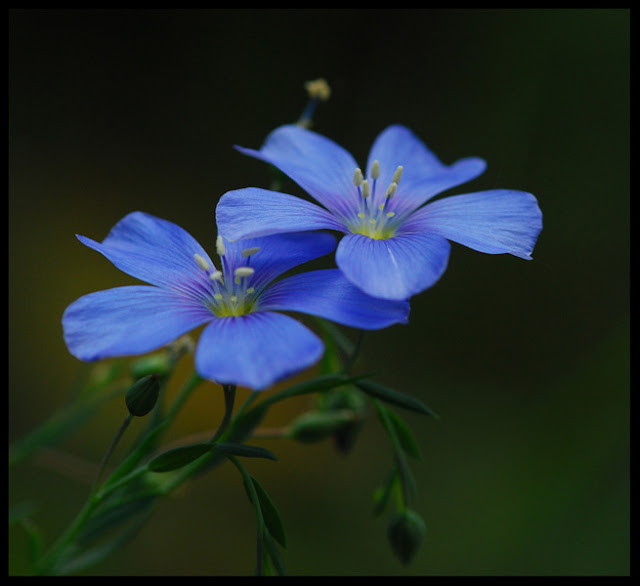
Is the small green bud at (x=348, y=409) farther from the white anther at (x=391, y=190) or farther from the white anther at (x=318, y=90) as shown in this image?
the white anther at (x=318, y=90)

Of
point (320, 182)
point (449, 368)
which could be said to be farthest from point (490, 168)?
point (320, 182)

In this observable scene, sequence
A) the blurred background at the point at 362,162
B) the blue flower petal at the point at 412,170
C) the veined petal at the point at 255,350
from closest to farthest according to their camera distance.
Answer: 1. the veined petal at the point at 255,350
2. the blue flower petal at the point at 412,170
3. the blurred background at the point at 362,162

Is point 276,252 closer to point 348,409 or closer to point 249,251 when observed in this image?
point 249,251

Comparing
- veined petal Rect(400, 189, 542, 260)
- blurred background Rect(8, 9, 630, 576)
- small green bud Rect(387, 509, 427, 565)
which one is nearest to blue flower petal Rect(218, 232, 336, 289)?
veined petal Rect(400, 189, 542, 260)

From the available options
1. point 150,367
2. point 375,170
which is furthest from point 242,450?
point 375,170

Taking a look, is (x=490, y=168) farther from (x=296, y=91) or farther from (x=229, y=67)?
(x=229, y=67)

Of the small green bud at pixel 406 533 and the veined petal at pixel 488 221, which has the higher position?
the veined petal at pixel 488 221

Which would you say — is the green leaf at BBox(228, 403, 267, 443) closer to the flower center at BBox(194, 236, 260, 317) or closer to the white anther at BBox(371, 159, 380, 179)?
the flower center at BBox(194, 236, 260, 317)

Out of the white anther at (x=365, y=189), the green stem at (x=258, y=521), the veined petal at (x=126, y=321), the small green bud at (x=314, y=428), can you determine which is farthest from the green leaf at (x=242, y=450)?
the white anther at (x=365, y=189)
